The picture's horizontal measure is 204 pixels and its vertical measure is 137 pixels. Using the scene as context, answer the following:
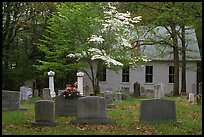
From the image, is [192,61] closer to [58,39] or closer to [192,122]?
[58,39]

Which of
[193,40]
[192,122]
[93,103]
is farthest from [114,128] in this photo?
[193,40]

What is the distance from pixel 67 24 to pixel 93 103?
1312 cm

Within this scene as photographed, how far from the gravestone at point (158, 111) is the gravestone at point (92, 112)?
3.66 ft

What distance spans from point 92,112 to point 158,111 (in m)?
2.15

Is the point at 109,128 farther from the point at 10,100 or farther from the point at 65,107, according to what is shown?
the point at 10,100

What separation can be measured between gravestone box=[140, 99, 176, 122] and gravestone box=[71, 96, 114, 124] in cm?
111

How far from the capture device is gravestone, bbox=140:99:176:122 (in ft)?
44.4

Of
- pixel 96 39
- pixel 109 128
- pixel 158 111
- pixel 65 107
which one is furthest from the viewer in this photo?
pixel 96 39

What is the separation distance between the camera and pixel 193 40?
37250mm

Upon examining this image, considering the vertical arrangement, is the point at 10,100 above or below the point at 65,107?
above

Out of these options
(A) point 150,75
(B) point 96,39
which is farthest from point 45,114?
(A) point 150,75

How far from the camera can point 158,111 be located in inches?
535

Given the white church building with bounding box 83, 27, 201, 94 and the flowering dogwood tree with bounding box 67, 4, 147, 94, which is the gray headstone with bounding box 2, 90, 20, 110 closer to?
the flowering dogwood tree with bounding box 67, 4, 147, 94

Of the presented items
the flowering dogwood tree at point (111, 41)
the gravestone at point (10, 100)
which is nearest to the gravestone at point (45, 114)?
the gravestone at point (10, 100)
